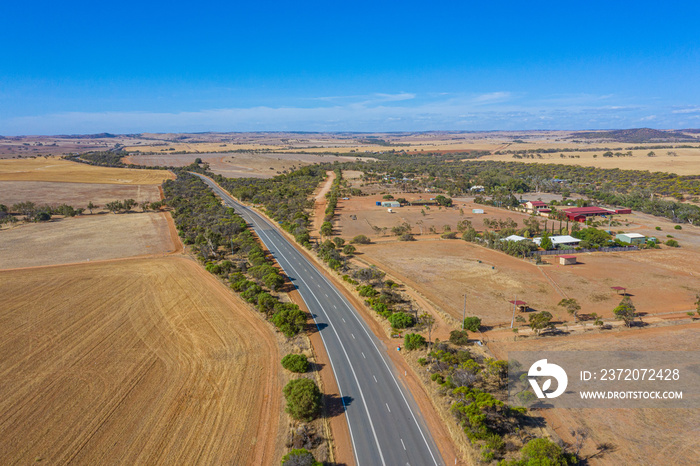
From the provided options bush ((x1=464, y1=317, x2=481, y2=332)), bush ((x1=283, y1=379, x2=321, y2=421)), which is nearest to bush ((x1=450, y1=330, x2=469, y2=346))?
bush ((x1=464, y1=317, x2=481, y2=332))

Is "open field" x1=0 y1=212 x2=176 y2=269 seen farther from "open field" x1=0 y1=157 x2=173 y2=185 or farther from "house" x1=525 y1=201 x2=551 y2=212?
"house" x1=525 y1=201 x2=551 y2=212

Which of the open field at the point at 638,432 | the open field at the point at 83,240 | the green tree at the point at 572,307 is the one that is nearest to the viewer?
the open field at the point at 638,432

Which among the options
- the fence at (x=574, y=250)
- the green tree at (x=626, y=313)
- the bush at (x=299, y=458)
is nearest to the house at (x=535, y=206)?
the fence at (x=574, y=250)

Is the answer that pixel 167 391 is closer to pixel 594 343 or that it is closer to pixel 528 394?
pixel 528 394

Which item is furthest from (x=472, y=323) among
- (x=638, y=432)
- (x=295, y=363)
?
(x=295, y=363)

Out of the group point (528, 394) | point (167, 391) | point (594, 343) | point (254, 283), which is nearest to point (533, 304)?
point (594, 343)

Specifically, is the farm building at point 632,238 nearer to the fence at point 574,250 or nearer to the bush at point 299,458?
the fence at point 574,250

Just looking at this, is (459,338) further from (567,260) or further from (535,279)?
(567,260)
